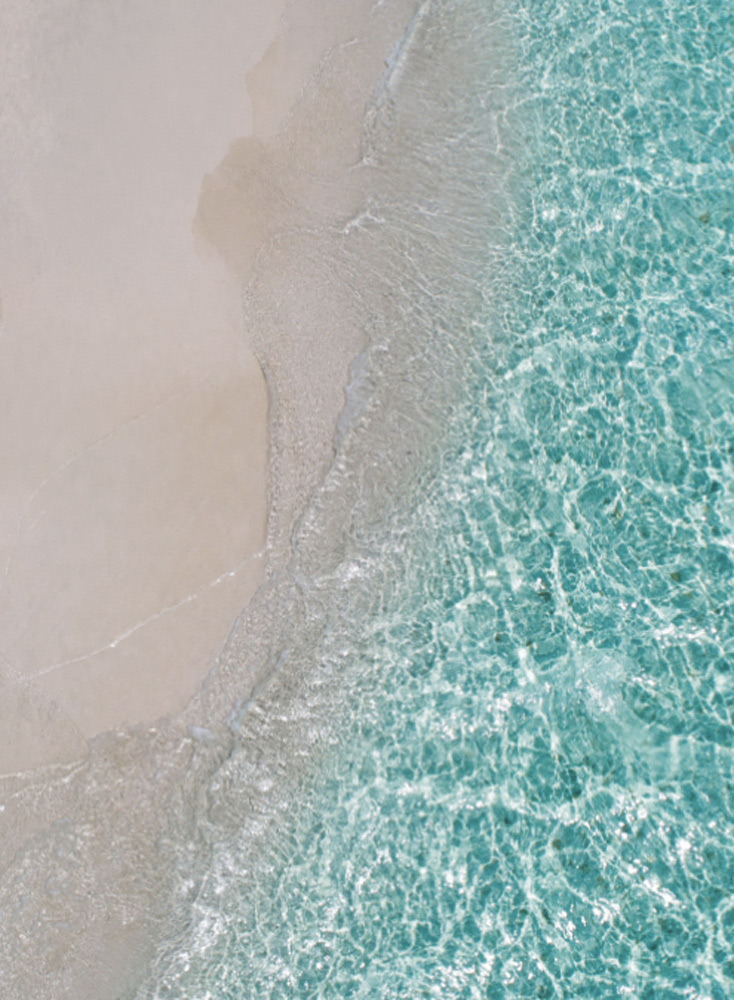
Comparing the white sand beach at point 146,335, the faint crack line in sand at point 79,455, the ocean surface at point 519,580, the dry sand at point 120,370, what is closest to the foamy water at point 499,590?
the ocean surface at point 519,580

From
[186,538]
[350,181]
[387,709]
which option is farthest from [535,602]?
[350,181]

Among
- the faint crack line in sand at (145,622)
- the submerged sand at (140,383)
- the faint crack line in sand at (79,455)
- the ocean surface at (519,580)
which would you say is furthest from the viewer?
the faint crack line in sand at (79,455)

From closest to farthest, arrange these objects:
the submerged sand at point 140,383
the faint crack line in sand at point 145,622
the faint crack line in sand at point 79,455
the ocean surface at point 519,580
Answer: the ocean surface at point 519,580 < the submerged sand at point 140,383 < the faint crack line in sand at point 145,622 < the faint crack line in sand at point 79,455

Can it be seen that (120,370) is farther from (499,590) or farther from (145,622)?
(499,590)

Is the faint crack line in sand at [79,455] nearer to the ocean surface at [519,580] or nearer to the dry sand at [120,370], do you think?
the dry sand at [120,370]

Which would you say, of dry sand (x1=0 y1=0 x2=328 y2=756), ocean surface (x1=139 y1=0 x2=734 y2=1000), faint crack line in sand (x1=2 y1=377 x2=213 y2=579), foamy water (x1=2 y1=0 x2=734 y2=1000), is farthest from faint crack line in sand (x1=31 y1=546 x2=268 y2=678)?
faint crack line in sand (x1=2 y1=377 x2=213 y2=579)

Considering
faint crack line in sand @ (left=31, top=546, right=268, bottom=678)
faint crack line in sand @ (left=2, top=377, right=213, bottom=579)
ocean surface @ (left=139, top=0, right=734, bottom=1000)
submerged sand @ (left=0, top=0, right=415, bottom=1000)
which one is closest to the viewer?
ocean surface @ (left=139, top=0, right=734, bottom=1000)

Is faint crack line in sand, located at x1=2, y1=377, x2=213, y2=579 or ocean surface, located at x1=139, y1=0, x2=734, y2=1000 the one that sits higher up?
faint crack line in sand, located at x1=2, y1=377, x2=213, y2=579

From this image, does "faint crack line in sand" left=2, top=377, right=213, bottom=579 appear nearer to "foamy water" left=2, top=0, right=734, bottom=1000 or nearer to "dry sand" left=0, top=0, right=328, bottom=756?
"dry sand" left=0, top=0, right=328, bottom=756

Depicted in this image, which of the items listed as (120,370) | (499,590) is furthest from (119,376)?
(499,590)
